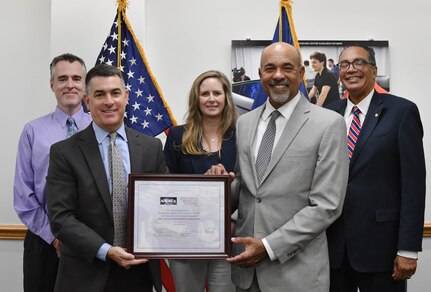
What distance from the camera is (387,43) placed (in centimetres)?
326

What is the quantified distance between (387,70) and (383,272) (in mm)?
1855

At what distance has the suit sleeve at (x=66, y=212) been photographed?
157 cm

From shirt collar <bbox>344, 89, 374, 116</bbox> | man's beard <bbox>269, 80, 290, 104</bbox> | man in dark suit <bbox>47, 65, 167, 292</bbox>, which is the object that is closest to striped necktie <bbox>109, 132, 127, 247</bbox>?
man in dark suit <bbox>47, 65, 167, 292</bbox>

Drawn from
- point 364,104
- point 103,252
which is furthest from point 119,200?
point 364,104

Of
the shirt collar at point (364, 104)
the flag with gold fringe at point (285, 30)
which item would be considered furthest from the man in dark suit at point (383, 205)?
the flag with gold fringe at point (285, 30)

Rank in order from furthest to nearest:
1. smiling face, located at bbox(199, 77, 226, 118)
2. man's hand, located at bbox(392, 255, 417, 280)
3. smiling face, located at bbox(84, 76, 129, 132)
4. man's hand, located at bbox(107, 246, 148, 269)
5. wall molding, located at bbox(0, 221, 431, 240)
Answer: wall molding, located at bbox(0, 221, 431, 240) < smiling face, located at bbox(199, 77, 226, 118) < man's hand, located at bbox(392, 255, 417, 280) < smiling face, located at bbox(84, 76, 129, 132) < man's hand, located at bbox(107, 246, 148, 269)

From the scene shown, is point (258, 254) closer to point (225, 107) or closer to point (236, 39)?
point (225, 107)

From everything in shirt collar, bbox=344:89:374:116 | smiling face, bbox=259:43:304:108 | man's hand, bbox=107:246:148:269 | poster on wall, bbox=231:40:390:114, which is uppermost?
poster on wall, bbox=231:40:390:114

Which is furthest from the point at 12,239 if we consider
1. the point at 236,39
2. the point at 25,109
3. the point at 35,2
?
the point at 236,39

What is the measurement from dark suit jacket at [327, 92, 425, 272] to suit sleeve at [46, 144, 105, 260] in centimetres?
100

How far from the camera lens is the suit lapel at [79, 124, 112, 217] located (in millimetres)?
1612

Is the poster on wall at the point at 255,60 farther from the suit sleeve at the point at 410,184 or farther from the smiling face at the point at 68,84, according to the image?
the suit sleeve at the point at 410,184

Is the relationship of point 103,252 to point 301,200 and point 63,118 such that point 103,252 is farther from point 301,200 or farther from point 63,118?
point 63,118

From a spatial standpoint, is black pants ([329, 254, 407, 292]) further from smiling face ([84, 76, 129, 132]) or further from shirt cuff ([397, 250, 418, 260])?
smiling face ([84, 76, 129, 132])
